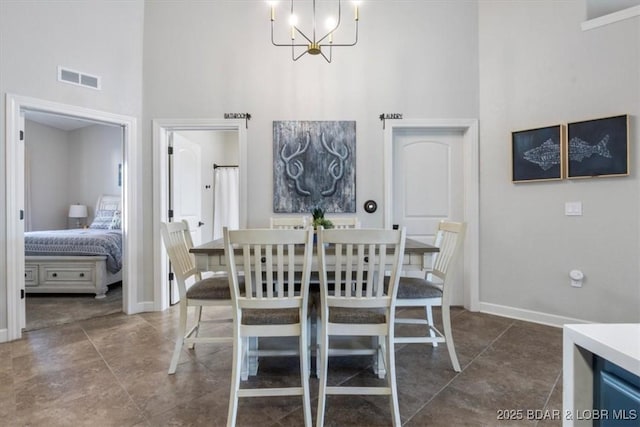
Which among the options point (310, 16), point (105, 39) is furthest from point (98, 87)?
point (310, 16)

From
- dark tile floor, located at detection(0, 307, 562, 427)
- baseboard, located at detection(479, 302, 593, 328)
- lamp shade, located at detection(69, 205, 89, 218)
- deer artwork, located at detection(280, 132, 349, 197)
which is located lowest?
dark tile floor, located at detection(0, 307, 562, 427)

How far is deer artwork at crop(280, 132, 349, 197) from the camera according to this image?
11.0 feet

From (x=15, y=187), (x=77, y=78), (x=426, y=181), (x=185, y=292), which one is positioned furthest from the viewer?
(x=426, y=181)

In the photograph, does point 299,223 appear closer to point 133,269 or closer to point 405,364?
point 405,364

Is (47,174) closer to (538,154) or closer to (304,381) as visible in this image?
(304,381)

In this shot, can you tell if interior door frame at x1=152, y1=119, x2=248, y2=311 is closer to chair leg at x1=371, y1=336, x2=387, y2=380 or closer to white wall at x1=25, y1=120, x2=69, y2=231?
chair leg at x1=371, y1=336, x2=387, y2=380

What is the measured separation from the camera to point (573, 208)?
2832mm

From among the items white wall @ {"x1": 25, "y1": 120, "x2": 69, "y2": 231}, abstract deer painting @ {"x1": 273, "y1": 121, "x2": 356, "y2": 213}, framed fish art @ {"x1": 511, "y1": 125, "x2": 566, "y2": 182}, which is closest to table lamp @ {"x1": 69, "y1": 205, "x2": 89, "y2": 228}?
white wall @ {"x1": 25, "y1": 120, "x2": 69, "y2": 231}

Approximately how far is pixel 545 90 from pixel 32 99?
15.4 ft

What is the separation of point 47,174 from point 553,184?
812cm

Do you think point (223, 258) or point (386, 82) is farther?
point (386, 82)

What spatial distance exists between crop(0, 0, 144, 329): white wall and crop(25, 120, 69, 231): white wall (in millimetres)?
4051

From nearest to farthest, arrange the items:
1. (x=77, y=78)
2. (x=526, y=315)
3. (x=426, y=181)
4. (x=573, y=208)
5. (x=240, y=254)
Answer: (x=240, y=254)
(x=573, y=208)
(x=77, y=78)
(x=526, y=315)
(x=426, y=181)

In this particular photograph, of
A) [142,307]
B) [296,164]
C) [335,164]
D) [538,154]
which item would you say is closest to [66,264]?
[142,307]
